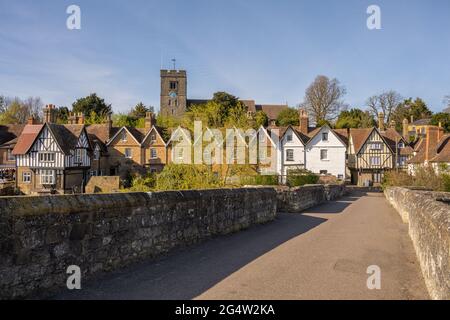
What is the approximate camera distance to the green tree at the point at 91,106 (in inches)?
3174

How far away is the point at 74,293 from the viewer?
5.77 m

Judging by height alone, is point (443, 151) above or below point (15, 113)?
below

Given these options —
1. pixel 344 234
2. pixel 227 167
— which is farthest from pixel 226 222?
pixel 227 167

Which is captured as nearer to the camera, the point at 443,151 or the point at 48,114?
the point at 443,151

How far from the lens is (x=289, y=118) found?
75625mm

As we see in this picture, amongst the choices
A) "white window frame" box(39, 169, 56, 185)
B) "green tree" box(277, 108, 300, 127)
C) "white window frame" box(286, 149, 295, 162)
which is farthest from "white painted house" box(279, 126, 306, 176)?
"white window frame" box(39, 169, 56, 185)

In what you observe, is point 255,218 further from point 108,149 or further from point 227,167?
point 108,149

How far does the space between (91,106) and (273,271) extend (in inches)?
3118

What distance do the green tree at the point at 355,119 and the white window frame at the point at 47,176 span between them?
4435 cm

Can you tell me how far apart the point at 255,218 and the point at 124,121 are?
6649cm
